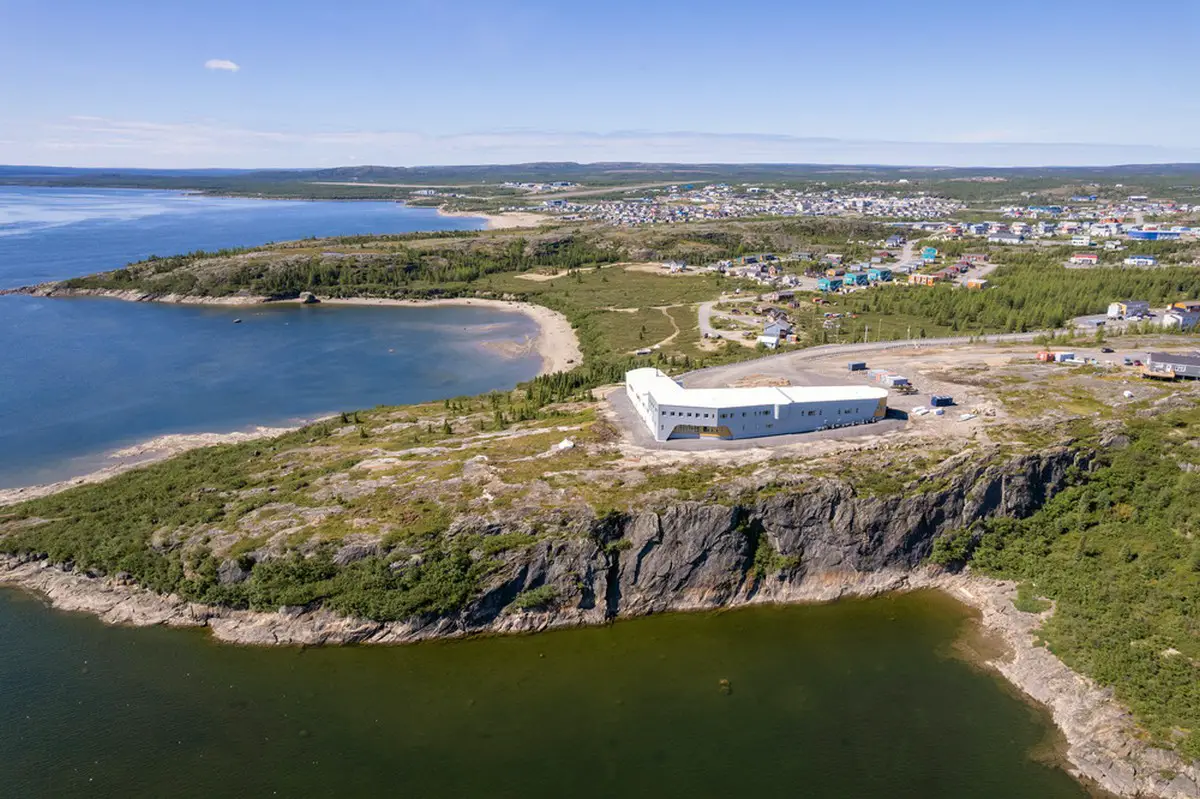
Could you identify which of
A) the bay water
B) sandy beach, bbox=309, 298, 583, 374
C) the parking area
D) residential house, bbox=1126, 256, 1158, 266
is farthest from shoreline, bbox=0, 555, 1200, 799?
residential house, bbox=1126, 256, 1158, 266

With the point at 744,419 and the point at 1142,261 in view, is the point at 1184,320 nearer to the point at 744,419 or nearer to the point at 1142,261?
the point at 1142,261

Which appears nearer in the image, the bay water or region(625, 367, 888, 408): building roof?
the bay water

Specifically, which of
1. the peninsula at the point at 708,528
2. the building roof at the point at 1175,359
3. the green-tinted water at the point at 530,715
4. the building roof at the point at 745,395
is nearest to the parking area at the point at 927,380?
the peninsula at the point at 708,528

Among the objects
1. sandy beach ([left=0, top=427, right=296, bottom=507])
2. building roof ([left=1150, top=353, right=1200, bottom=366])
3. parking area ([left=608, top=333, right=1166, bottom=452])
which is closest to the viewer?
parking area ([left=608, top=333, right=1166, bottom=452])

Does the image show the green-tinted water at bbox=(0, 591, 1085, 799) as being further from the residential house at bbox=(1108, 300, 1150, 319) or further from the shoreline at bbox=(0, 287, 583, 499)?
the residential house at bbox=(1108, 300, 1150, 319)

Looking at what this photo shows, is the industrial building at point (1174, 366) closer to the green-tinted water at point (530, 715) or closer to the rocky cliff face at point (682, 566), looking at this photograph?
the rocky cliff face at point (682, 566)

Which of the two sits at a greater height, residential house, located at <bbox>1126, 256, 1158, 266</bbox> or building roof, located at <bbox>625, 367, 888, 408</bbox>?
residential house, located at <bbox>1126, 256, 1158, 266</bbox>

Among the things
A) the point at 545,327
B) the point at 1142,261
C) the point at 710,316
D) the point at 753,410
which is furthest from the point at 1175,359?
the point at 1142,261

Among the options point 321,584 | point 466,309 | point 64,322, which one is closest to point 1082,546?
point 321,584
